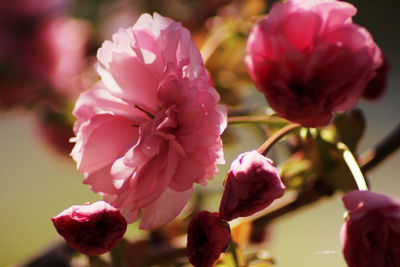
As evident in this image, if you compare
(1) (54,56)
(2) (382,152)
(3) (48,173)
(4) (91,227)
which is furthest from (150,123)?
(3) (48,173)

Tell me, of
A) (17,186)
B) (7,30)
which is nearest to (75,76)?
(7,30)

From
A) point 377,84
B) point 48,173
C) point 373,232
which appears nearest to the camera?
point 373,232

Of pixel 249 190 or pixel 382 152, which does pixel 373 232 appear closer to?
pixel 249 190

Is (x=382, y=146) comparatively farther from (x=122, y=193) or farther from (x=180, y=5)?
(x=180, y=5)

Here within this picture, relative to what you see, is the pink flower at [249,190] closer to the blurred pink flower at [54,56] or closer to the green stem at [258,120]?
the green stem at [258,120]

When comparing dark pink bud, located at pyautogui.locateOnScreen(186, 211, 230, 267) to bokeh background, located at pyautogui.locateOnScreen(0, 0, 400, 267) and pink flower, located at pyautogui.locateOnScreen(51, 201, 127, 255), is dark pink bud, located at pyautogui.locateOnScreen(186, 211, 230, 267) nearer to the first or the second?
pink flower, located at pyautogui.locateOnScreen(51, 201, 127, 255)

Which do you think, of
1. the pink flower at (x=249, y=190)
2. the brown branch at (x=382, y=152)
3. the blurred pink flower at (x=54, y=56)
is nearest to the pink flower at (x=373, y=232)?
the pink flower at (x=249, y=190)

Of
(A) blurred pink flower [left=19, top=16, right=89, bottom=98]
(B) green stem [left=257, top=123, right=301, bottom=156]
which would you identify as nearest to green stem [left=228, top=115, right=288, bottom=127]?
(B) green stem [left=257, top=123, right=301, bottom=156]
